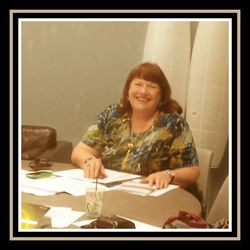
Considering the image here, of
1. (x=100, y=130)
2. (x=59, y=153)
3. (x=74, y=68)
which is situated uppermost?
(x=74, y=68)

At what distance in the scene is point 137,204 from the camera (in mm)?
2246

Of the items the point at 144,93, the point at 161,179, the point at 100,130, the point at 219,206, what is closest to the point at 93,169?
the point at 100,130

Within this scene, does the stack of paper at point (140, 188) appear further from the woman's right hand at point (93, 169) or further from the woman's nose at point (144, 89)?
the woman's nose at point (144, 89)

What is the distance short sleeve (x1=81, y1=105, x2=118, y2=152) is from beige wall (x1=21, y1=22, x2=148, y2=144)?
28 millimetres

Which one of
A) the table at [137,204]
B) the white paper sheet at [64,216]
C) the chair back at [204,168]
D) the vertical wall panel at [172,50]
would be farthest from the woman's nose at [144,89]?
the white paper sheet at [64,216]

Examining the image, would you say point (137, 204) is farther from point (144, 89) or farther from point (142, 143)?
point (144, 89)

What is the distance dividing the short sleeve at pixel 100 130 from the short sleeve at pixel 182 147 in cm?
30

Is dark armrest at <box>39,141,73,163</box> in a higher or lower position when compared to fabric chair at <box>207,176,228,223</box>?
higher

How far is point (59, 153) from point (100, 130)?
219 mm

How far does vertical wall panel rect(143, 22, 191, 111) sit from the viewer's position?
224cm

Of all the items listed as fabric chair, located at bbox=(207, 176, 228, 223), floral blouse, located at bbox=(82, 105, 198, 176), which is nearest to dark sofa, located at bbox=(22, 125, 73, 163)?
floral blouse, located at bbox=(82, 105, 198, 176)

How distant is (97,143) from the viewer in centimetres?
229

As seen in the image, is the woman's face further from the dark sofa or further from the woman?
the dark sofa
